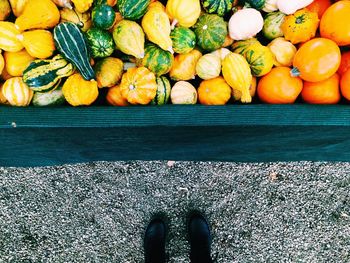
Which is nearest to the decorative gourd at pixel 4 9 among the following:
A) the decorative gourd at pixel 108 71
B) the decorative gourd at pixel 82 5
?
the decorative gourd at pixel 82 5

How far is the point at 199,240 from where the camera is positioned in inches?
77.8

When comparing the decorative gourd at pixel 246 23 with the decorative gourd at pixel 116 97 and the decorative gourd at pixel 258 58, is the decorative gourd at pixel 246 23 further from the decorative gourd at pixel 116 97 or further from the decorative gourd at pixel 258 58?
the decorative gourd at pixel 116 97

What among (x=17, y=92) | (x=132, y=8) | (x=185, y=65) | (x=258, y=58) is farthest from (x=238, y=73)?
(x=17, y=92)

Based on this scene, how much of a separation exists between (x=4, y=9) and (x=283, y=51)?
39.9 inches

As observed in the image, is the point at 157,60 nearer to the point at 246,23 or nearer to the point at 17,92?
the point at 246,23

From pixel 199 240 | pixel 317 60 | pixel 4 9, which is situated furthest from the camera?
pixel 199 240

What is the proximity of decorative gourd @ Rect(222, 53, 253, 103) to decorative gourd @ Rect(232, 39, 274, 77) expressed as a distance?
45 millimetres

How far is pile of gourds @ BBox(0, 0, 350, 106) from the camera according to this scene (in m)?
1.26

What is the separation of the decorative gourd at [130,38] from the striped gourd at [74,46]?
0.12m

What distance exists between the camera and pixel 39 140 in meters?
1.41

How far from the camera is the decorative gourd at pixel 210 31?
1329 mm

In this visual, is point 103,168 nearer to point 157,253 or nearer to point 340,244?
point 157,253

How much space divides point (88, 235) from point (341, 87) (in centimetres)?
151

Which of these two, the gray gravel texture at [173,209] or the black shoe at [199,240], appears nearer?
the black shoe at [199,240]
